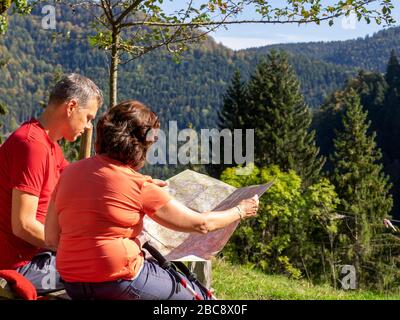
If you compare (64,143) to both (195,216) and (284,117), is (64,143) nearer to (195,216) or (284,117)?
(284,117)

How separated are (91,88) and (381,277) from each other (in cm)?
715

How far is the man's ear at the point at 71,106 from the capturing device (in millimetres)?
3428

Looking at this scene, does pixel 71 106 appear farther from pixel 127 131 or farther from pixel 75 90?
pixel 127 131

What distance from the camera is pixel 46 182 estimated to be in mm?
3385

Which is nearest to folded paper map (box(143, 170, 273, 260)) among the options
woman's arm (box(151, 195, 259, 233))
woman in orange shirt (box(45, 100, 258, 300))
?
woman's arm (box(151, 195, 259, 233))

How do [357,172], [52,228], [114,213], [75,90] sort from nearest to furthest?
[114,213]
[52,228]
[75,90]
[357,172]

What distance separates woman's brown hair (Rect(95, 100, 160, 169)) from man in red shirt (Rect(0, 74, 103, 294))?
0.55m

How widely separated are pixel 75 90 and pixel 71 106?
0.30ft

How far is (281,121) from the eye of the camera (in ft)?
177

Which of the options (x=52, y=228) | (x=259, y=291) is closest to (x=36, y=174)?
(x=52, y=228)

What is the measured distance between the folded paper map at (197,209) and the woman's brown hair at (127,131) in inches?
30.4

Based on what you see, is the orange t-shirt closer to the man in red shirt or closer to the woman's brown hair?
the woman's brown hair

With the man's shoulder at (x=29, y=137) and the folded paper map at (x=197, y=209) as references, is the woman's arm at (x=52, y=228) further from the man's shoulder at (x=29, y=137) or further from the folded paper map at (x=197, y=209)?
the folded paper map at (x=197, y=209)

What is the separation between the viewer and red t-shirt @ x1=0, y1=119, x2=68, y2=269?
3.28m
